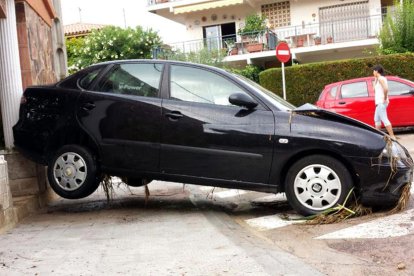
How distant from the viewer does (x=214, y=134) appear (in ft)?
18.7

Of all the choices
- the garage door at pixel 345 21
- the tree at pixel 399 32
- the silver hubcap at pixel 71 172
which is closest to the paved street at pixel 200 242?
the silver hubcap at pixel 71 172

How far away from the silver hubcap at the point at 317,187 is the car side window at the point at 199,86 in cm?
115

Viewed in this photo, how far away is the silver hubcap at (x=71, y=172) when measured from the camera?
602 centimetres

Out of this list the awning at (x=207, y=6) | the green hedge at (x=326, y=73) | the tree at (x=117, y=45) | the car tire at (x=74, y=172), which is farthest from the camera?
the tree at (x=117, y=45)

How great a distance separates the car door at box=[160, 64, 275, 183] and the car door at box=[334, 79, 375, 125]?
806 cm

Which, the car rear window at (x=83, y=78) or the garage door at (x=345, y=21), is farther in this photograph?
the garage door at (x=345, y=21)

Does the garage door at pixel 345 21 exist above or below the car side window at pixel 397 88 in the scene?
above

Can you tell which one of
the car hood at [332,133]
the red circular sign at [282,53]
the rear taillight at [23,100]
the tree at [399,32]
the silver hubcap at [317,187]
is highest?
the tree at [399,32]

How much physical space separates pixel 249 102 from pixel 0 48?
323 cm

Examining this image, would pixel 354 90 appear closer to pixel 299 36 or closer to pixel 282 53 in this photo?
pixel 282 53

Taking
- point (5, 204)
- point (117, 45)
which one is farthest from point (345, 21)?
point (5, 204)

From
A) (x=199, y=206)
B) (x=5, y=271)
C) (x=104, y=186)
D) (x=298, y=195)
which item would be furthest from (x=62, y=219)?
(x=298, y=195)

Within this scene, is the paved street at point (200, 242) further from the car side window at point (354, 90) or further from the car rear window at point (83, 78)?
the car side window at point (354, 90)

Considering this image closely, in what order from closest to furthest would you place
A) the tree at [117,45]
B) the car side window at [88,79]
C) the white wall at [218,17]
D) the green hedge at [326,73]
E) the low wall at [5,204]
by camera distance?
1. the low wall at [5,204]
2. the car side window at [88,79]
3. the green hedge at [326,73]
4. the white wall at [218,17]
5. the tree at [117,45]
